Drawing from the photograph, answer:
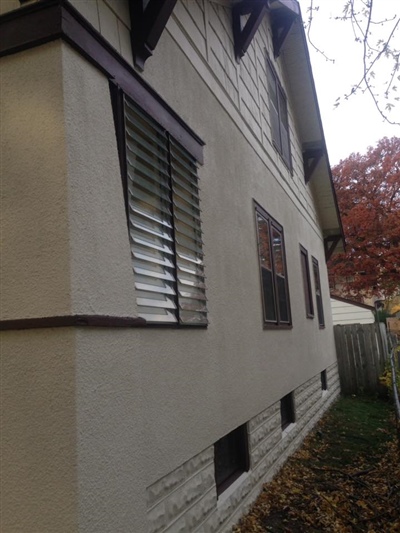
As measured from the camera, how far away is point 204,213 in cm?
439

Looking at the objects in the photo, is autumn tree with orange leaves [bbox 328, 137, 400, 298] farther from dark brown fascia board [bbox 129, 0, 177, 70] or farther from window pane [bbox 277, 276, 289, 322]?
dark brown fascia board [bbox 129, 0, 177, 70]

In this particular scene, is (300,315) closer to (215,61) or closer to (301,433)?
(301,433)

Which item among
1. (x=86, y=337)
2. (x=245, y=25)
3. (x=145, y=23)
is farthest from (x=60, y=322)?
(x=245, y=25)

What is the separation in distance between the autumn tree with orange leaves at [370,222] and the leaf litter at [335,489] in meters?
17.0

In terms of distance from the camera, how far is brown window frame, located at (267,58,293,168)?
27.6ft

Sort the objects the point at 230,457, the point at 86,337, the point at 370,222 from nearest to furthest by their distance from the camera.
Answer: the point at 86,337 < the point at 230,457 < the point at 370,222

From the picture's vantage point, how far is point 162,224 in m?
3.56

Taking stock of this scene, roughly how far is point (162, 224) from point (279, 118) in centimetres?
616

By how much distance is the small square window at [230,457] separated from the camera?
4.51 metres

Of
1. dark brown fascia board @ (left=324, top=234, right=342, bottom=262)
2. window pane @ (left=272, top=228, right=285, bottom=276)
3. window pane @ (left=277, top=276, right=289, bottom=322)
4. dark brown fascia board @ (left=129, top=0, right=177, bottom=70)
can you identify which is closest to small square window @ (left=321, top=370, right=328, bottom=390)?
dark brown fascia board @ (left=324, top=234, right=342, bottom=262)

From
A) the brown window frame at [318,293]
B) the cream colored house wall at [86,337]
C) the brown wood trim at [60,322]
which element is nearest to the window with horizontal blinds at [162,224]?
the cream colored house wall at [86,337]

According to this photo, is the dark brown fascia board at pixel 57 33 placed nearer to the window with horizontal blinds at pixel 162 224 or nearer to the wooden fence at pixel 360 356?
the window with horizontal blinds at pixel 162 224

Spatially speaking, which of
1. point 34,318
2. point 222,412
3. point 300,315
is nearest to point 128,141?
point 34,318

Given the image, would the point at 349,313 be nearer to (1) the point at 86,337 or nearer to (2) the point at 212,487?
(2) the point at 212,487
